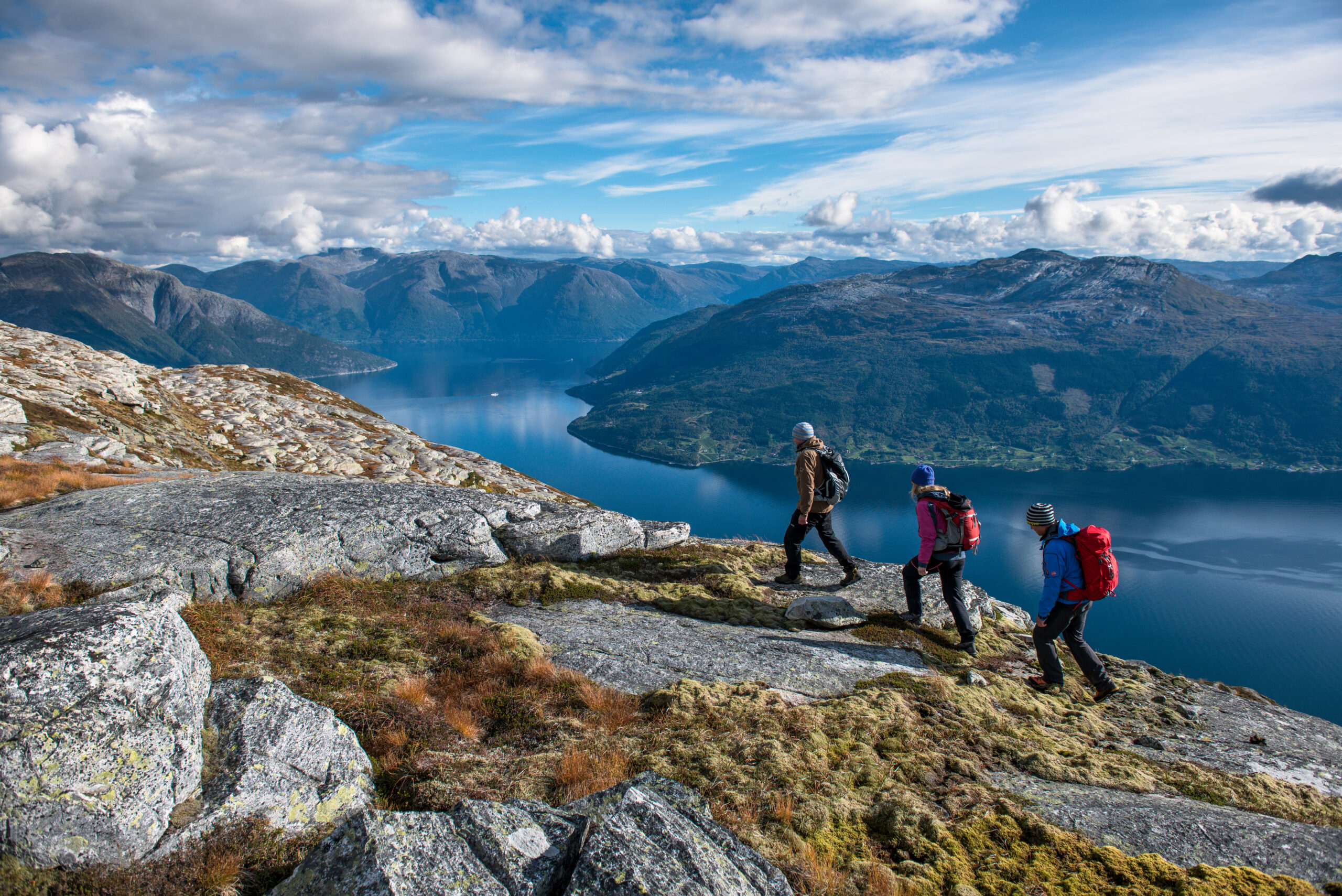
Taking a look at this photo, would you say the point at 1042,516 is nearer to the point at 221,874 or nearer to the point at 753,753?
the point at 753,753

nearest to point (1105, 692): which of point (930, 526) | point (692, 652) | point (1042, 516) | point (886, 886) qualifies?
point (1042, 516)

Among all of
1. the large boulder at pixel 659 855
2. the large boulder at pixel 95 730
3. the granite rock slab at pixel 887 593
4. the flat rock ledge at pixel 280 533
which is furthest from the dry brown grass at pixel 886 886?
the flat rock ledge at pixel 280 533

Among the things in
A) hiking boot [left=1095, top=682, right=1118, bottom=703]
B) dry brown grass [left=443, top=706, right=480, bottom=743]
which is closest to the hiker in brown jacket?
hiking boot [left=1095, top=682, right=1118, bottom=703]

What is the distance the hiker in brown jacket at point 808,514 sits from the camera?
16.1 metres

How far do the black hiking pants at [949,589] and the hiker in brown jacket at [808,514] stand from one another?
189cm

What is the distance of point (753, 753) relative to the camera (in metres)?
8.88

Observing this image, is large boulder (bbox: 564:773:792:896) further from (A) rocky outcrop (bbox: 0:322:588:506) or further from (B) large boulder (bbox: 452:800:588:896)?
(A) rocky outcrop (bbox: 0:322:588:506)

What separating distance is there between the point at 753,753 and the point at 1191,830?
5315 millimetres

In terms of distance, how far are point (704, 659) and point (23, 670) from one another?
31.4ft

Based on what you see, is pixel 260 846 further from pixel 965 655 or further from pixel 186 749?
pixel 965 655

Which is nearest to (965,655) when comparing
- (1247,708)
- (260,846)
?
(1247,708)

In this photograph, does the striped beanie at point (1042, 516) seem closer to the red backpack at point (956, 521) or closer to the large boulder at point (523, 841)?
the red backpack at point (956, 521)

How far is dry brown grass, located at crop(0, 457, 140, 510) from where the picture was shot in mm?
16625

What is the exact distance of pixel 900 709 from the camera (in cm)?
1066
